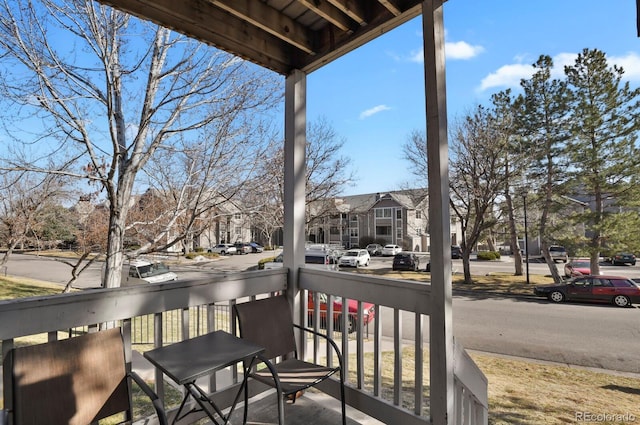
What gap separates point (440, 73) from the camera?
1560 millimetres

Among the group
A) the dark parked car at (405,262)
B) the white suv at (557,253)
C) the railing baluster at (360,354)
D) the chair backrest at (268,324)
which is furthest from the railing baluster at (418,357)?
the white suv at (557,253)

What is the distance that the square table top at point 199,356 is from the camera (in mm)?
1194

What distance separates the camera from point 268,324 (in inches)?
76.8

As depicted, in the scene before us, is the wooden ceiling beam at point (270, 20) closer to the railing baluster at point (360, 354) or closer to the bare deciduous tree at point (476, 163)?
the railing baluster at point (360, 354)

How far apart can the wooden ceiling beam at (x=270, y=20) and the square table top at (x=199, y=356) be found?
1785 millimetres

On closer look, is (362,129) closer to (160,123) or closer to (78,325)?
(160,123)

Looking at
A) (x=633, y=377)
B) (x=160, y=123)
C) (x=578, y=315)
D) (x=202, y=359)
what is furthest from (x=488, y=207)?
(x=202, y=359)

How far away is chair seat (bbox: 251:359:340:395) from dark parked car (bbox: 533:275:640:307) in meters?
8.48

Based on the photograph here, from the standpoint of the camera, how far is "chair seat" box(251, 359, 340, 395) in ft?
5.17

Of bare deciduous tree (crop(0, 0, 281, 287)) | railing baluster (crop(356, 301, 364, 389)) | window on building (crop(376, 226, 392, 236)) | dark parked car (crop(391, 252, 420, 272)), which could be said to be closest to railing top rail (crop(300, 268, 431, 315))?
railing baluster (crop(356, 301, 364, 389))

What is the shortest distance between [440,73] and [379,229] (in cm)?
1348

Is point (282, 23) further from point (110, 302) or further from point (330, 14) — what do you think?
point (110, 302)

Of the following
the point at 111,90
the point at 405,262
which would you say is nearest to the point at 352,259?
the point at 405,262

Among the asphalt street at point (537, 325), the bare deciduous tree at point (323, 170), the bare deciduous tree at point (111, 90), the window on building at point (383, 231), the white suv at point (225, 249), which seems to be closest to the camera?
the bare deciduous tree at point (111, 90)
